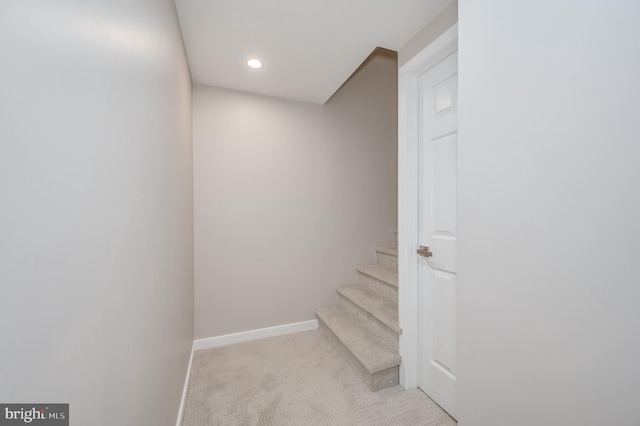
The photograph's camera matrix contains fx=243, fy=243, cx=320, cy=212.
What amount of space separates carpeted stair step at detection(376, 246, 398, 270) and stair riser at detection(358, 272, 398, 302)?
11.1 inches

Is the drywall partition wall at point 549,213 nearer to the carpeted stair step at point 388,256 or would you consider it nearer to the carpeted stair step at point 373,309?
the carpeted stair step at point 373,309

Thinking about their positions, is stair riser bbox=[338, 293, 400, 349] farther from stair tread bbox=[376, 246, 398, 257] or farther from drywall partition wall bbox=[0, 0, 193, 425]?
drywall partition wall bbox=[0, 0, 193, 425]

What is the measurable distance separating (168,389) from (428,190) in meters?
1.82

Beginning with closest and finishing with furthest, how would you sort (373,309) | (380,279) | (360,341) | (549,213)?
(549,213) < (360,341) < (373,309) < (380,279)

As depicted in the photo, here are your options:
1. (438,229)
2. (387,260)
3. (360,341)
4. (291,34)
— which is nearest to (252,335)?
(360,341)

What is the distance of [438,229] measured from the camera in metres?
1.55

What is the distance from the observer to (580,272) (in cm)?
71

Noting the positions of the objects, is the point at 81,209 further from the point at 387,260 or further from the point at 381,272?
the point at 387,260

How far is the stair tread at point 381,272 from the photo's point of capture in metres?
2.21

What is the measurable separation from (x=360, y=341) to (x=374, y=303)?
1.18ft

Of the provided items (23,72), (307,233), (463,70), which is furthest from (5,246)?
(307,233)

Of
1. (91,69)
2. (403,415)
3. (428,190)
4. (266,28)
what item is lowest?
(403,415)

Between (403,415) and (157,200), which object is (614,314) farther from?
(157,200)

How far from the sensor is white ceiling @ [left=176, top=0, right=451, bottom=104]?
140cm
